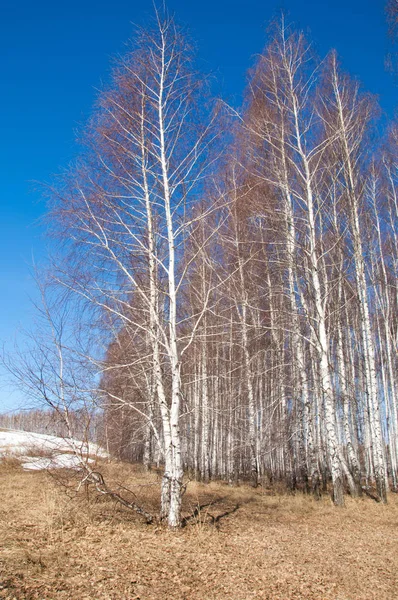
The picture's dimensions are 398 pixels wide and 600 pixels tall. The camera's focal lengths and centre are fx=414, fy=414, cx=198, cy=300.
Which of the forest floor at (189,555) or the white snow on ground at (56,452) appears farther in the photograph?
the white snow on ground at (56,452)

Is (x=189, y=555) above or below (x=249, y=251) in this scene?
below

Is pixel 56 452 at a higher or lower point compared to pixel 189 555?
higher

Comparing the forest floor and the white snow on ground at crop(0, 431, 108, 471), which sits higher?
the white snow on ground at crop(0, 431, 108, 471)

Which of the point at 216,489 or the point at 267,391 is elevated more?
the point at 267,391

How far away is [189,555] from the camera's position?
490 cm

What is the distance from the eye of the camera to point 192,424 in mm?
20938

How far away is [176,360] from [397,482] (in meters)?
14.2

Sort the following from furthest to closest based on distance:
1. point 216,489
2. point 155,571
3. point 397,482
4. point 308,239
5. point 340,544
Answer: point 397,482, point 216,489, point 308,239, point 340,544, point 155,571

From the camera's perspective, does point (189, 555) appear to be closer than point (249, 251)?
Yes

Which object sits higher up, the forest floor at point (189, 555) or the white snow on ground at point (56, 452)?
the white snow on ground at point (56, 452)

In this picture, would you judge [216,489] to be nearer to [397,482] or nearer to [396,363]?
[397,482]

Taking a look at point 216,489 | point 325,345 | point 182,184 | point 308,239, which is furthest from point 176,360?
point 216,489

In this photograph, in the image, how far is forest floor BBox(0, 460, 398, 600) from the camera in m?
3.83

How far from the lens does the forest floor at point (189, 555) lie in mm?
3826
